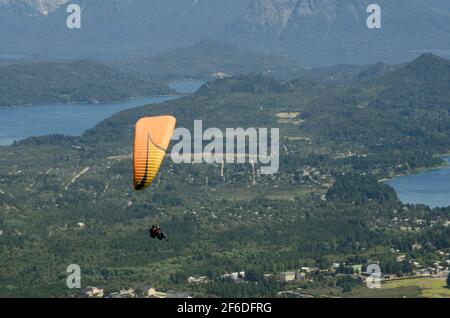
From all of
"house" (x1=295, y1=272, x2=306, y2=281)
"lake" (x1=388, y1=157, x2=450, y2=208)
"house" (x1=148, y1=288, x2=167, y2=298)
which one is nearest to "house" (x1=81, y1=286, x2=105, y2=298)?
"house" (x1=148, y1=288, x2=167, y2=298)

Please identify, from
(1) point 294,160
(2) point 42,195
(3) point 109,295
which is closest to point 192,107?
(1) point 294,160

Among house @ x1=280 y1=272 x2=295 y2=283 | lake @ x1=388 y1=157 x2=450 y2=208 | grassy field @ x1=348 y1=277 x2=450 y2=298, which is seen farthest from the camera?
lake @ x1=388 y1=157 x2=450 y2=208

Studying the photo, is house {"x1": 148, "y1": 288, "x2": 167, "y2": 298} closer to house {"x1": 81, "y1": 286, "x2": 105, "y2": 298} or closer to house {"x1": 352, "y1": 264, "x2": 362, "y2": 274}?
house {"x1": 81, "y1": 286, "x2": 105, "y2": 298}

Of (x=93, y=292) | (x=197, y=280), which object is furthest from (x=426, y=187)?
(x=93, y=292)

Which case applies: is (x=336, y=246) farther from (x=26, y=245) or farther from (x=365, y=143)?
(x=365, y=143)

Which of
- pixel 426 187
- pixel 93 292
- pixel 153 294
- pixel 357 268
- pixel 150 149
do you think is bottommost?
pixel 153 294

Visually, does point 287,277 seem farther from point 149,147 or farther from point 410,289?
point 149,147

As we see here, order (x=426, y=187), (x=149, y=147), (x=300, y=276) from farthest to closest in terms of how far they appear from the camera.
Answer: (x=426, y=187), (x=300, y=276), (x=149, y=147)

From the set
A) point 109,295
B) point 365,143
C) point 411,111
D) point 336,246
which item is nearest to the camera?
point 109,295
